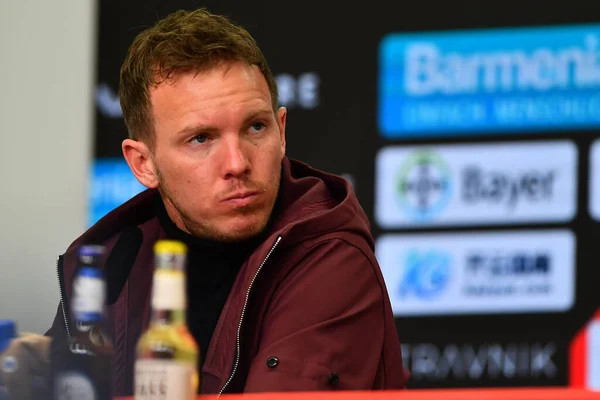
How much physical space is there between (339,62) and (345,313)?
5.07 ft

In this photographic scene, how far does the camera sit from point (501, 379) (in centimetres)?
295

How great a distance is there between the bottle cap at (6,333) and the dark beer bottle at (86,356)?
0.08 metres

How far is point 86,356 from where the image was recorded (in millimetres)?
1093

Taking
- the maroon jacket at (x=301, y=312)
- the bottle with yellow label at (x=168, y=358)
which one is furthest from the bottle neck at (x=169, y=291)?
the maroon jacket at (x=301, y=312)

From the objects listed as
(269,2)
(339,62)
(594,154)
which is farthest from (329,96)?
(594,154)

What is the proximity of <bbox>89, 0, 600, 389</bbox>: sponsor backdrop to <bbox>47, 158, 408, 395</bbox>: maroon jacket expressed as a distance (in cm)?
118

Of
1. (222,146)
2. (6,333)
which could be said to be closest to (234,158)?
(222,146)

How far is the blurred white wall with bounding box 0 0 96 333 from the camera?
3.32 m

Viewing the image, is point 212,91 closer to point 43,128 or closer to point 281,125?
point 281,125

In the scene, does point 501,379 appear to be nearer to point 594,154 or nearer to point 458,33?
point 594,154

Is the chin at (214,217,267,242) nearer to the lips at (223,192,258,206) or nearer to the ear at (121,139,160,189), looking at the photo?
the lips at (223,192,258,206)

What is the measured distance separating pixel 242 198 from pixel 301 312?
21 cm

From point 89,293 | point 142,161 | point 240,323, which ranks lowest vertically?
point 240,323

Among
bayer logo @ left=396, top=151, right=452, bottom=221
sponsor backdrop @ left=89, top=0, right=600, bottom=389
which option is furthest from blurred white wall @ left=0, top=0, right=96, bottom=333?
bayer logo @ left=396, top=151, right=452, bottom=221
